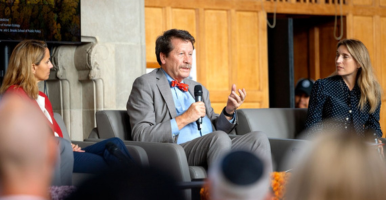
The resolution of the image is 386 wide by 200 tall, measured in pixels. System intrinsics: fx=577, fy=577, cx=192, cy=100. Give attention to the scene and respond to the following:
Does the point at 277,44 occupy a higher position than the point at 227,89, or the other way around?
the point at 277,44

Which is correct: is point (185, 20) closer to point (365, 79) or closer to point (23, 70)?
point (365, 79)

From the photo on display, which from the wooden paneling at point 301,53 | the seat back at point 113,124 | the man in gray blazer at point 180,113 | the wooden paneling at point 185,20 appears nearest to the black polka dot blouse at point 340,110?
the man in gray blazer at point 180,113

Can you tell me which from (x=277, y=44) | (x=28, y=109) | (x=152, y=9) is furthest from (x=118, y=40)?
(x=28, y=109)

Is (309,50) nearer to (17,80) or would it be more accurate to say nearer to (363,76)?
(363,76)

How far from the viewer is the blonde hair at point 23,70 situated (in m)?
3.10

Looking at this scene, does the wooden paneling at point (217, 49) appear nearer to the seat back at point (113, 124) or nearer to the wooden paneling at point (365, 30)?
the wooden paneling at point (365, 30)

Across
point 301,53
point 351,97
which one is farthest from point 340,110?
point 301,53

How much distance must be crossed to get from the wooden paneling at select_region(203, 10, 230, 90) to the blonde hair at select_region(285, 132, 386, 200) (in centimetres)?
581

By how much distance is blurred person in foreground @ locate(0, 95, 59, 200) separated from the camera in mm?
714

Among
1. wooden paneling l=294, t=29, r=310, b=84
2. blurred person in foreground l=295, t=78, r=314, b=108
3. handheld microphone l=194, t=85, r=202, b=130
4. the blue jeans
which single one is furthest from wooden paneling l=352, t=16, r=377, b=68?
the blue jeans

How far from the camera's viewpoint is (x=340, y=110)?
145 inches

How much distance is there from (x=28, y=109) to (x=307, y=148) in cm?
38

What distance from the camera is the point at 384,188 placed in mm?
677

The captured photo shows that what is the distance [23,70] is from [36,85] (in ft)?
0.35
